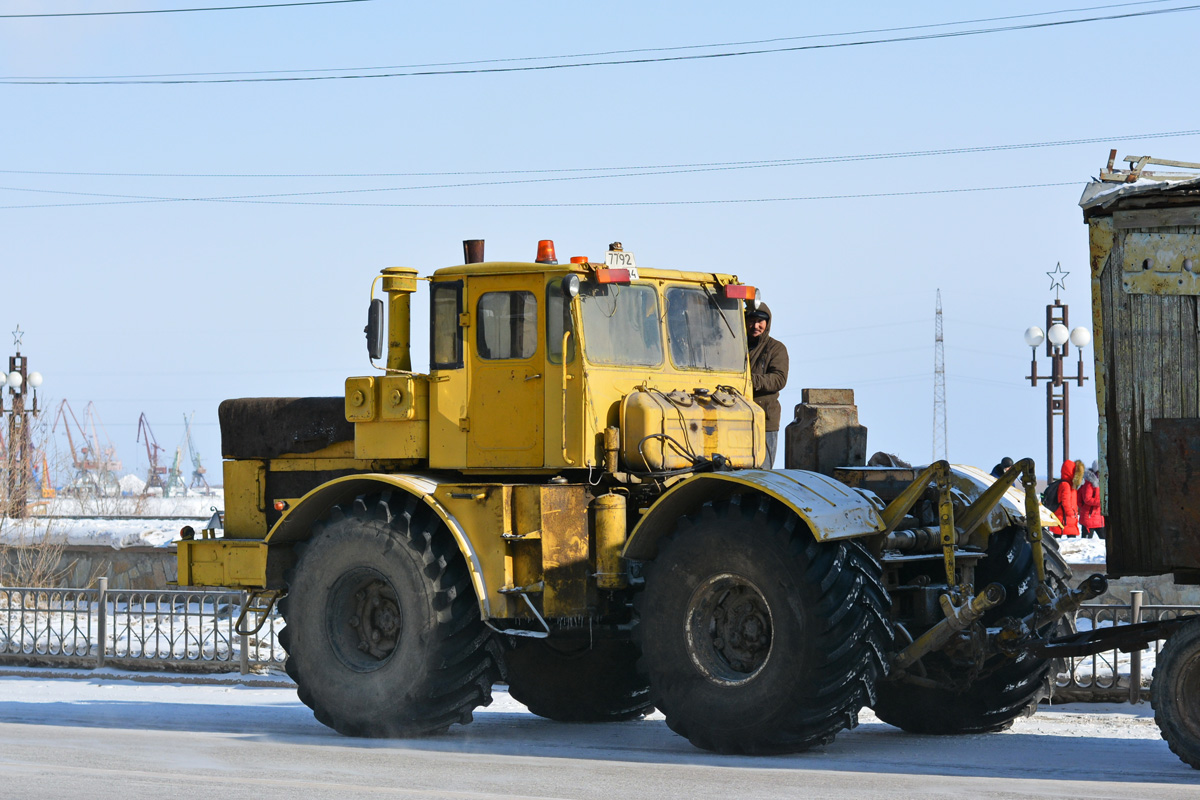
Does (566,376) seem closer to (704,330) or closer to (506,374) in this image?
(506,374)

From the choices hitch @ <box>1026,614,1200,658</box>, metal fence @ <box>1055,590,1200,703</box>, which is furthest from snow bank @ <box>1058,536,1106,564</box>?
hitch @ <box>1026,614,1200,658</box>

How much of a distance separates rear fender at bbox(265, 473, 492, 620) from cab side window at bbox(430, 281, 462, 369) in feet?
2.85

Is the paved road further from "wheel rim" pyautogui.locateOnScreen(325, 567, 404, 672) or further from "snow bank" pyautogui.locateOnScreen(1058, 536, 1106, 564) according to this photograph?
"snow bank" pyautogui.locateOnScreen(1058, 536, 1106, 564)

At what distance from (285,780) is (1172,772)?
5054 mm

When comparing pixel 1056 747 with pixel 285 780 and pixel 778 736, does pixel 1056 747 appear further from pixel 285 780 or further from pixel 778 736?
pixel 285 780

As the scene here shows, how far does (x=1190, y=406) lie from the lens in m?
9.36

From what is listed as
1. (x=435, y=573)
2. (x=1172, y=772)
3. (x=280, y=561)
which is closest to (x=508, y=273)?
(x=435, y=573)

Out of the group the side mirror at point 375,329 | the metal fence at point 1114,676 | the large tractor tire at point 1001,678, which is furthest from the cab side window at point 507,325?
the metal fence at point 1114,676

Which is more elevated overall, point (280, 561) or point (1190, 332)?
point (1190, 332)

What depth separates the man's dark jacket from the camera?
40.3ft

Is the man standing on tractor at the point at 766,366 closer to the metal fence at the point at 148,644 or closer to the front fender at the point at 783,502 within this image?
the front fender at the point at 783,502

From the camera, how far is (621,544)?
10.8 m

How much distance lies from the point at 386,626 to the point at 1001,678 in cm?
Result: 437

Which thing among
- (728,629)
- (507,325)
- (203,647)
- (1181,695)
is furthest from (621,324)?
(203,647)
